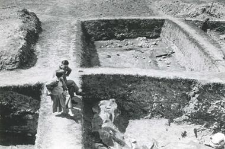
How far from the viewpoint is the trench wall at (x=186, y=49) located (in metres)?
11.3

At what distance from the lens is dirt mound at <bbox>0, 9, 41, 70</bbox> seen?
9.76 m

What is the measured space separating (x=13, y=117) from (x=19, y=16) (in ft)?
22.1

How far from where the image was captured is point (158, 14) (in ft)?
56.3

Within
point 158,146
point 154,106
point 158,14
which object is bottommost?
point 158,146

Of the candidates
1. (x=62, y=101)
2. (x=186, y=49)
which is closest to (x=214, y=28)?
(x=186, y=49)

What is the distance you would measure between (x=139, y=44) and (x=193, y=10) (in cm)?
468

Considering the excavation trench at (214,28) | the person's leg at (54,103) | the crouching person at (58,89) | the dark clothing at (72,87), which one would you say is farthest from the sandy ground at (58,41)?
the excavation trench at (214,28)

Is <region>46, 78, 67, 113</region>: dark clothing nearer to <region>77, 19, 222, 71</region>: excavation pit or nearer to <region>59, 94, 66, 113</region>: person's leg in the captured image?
<region>59, 94, 66, 113</region>: person's leg

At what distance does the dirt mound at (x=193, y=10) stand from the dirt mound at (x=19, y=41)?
27.3ft

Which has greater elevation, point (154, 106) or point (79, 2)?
point (79, 2)

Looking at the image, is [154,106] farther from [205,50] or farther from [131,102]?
[205,50]

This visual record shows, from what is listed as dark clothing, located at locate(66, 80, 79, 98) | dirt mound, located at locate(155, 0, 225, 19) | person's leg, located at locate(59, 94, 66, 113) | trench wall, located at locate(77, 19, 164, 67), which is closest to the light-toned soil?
dark clothing, located at locate(66, 80, 79, 98)

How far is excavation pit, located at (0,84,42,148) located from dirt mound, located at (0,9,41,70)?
5.44 ft

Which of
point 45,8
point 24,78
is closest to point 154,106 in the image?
point 24,78
